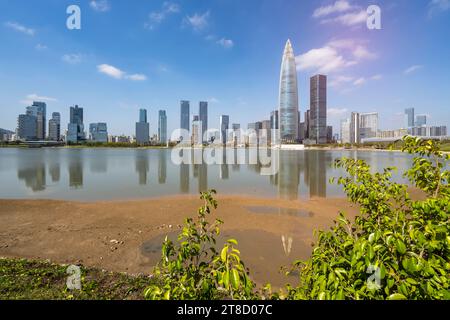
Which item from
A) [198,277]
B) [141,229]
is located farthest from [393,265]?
[141,229]

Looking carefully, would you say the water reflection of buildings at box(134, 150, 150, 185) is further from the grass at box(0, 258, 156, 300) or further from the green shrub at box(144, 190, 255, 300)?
the green shrub at box(144, 190, 255, 300)

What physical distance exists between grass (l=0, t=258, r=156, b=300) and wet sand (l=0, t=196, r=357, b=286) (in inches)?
55.4

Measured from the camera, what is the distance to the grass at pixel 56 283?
5195 millimetres

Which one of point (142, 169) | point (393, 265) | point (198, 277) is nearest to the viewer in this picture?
point (393, 265)

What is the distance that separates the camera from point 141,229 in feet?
38.5

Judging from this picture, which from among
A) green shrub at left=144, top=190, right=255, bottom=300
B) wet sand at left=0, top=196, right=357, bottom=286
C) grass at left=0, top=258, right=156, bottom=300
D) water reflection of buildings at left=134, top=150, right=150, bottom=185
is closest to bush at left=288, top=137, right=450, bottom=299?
green shrub at left=144, top=190, right=255, bottom=300

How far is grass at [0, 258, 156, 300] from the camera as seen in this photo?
520cm

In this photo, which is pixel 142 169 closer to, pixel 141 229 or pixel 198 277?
pixel 141 229

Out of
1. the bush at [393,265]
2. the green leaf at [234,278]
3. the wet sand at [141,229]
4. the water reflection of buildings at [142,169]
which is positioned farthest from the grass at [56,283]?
the water reflection of buildings at [142,169]

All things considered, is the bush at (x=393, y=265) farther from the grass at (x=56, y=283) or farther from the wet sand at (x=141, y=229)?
the wet sand at (x=141, y=229)

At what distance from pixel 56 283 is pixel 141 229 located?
588cm

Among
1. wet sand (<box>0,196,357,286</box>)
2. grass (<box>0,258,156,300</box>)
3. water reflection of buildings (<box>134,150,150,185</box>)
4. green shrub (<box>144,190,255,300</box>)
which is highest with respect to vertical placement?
green shrub (<box>144,190,255,300</box>)
